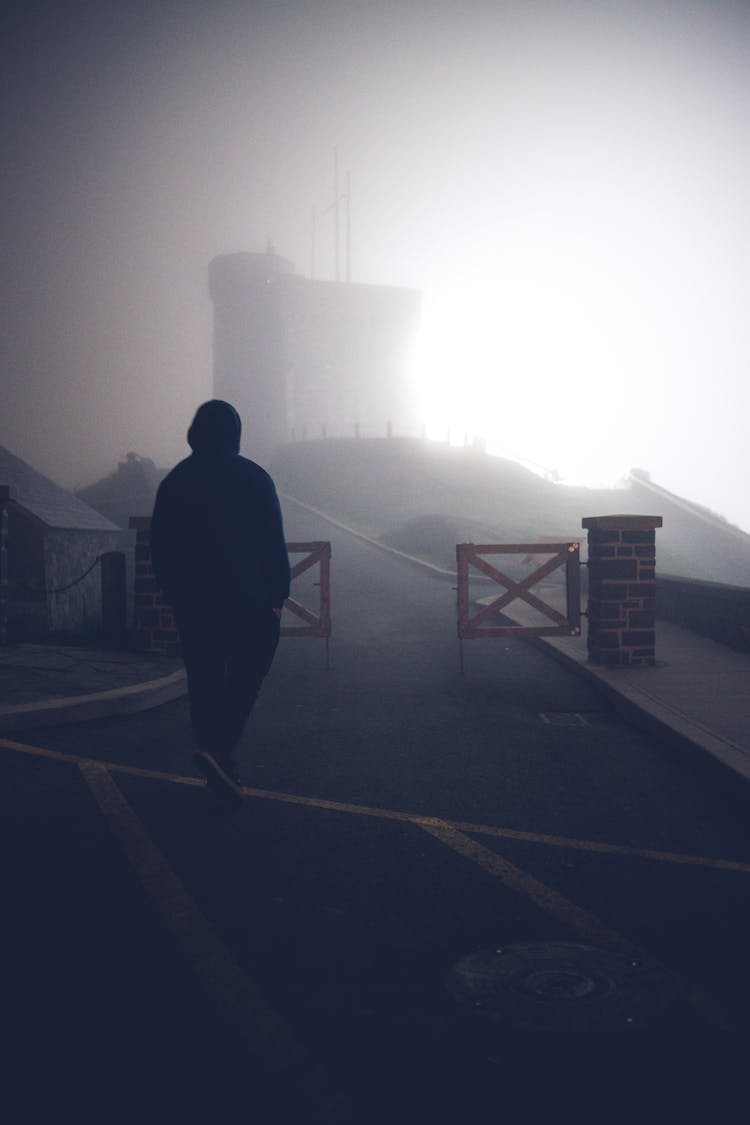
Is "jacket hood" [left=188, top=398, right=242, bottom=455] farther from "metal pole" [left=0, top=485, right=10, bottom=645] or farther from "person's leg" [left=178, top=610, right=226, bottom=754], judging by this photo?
"metal pole" [left=0, top=485, right=10, bottom=645]

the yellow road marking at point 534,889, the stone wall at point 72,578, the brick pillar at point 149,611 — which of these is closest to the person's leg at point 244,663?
the yellow road marking at point 534,889

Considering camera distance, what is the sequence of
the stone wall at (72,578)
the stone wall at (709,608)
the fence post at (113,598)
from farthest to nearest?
the stone wall at (72,578) → the fence post at (113,598) → the stone wall at (709,608)

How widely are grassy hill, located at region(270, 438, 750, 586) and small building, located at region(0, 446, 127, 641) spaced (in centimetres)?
1099

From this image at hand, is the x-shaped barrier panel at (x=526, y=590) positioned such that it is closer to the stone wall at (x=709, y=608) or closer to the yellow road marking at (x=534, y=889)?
the stone wall at (x=709, y=608)

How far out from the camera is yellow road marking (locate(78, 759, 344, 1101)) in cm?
226

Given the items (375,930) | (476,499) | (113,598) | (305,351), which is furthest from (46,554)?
(305,351)

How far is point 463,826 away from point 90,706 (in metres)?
3.70

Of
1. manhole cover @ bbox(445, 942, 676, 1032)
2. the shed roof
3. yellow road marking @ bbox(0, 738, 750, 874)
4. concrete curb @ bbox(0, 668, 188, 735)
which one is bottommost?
yellow road marking @ bbox(0, 738, 750, 874)

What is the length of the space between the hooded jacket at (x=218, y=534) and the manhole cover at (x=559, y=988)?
2369 millimetres

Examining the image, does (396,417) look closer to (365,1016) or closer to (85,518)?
(85,518)

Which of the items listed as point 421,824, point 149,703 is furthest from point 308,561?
point 421,824

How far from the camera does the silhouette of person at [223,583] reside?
4648 mm

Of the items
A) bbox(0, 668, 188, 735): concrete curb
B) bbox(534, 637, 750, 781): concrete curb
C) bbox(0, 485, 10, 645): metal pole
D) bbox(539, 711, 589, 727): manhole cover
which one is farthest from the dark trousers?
bbox(0, 485, 10, 645): metal pole

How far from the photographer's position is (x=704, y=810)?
15.3ft
